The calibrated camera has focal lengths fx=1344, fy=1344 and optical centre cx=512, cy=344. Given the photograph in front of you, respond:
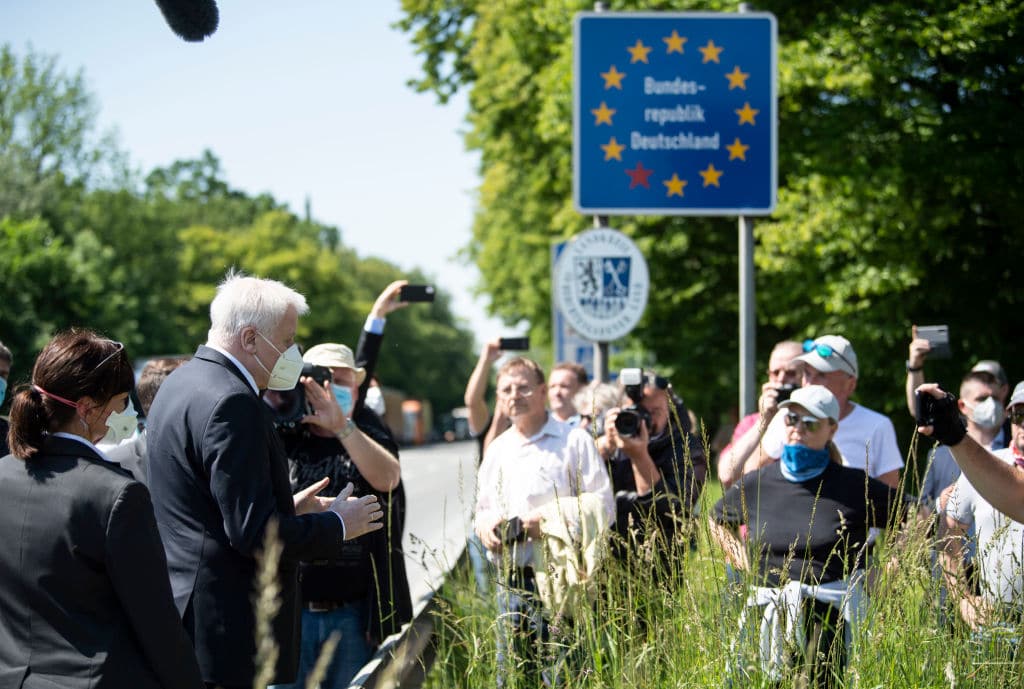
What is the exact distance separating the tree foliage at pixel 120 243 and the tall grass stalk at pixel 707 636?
91.4 ft

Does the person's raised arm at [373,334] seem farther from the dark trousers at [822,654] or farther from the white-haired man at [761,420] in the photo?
the dark trousers at [822,654]

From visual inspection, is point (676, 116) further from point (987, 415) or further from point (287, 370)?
point (287, 370)

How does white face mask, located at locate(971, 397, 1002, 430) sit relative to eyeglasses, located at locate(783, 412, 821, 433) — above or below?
below

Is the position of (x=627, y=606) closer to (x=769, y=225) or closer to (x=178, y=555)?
(x=178, y=555)

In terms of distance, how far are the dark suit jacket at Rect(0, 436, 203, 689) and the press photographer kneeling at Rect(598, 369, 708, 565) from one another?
2.30 metres

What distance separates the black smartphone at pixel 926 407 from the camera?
12.1 ft

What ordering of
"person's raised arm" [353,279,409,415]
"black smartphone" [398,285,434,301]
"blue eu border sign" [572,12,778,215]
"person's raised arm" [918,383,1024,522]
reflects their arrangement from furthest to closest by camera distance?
"blue eu border sign" [572,12,778,215]
"black smartphone" [398,285,434,301]
"person's raised arm" [353,279,409,415]
"person's raised arm" [918,383,1024,522]

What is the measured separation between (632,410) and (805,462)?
0.88 meters

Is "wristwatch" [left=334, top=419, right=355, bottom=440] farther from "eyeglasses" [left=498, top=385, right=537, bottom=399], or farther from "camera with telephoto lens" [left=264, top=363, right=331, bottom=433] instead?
"eyeglasses" [left=498, top=385, right=537, bottom=399]

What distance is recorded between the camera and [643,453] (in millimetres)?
5629

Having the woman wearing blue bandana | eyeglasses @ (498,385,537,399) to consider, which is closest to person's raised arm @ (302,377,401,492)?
eyeglasses @ (498,385,537,399)

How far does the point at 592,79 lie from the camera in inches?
357

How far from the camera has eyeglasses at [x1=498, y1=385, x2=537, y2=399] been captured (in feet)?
18.7

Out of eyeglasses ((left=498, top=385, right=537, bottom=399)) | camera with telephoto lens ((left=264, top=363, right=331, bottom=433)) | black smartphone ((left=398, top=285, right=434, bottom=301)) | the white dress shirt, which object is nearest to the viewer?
camera with telephoto lens ((left=264, top=363, right=331, bottom=433))
